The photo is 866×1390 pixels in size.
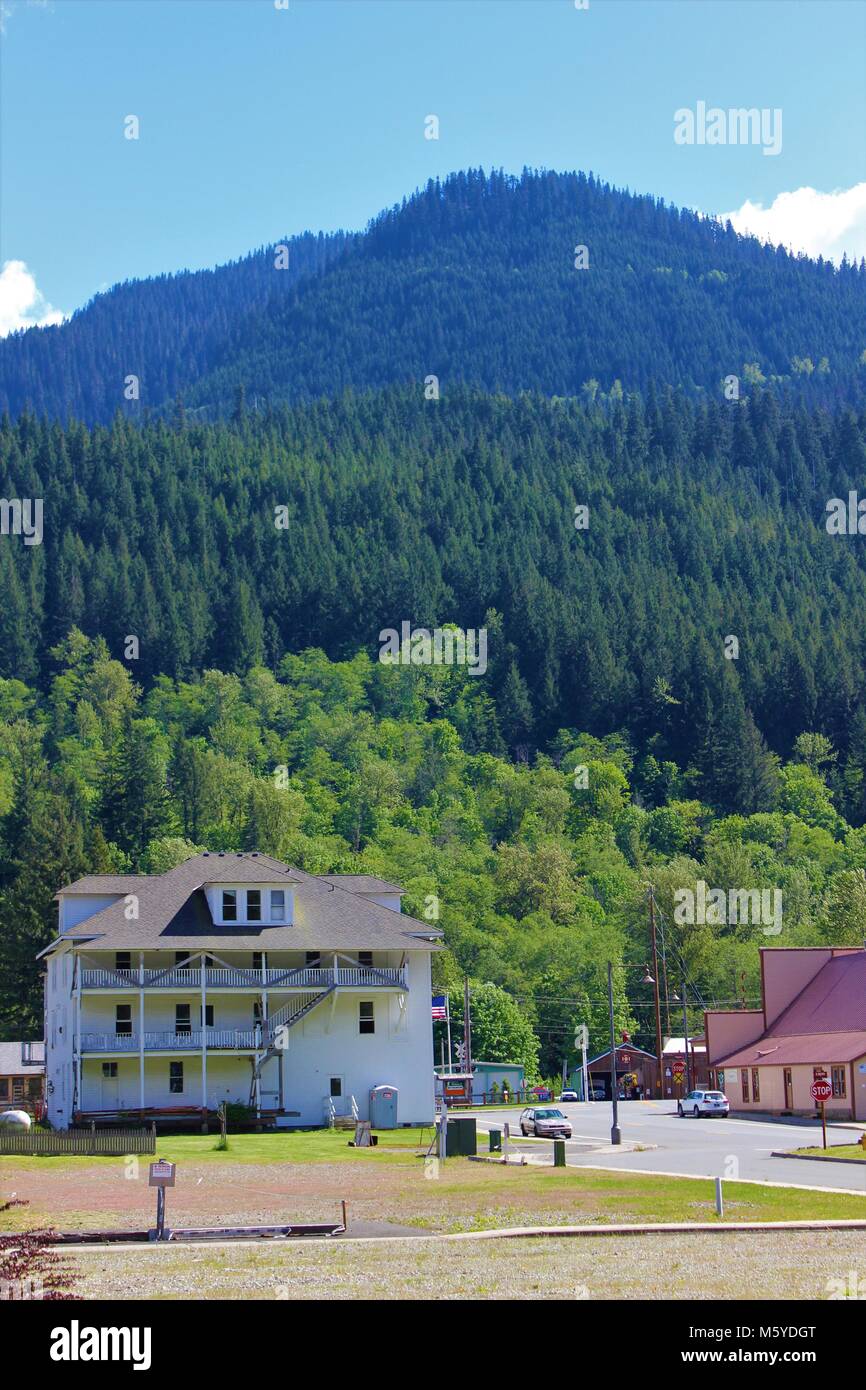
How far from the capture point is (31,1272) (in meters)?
22.0

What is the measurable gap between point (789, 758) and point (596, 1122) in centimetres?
13149

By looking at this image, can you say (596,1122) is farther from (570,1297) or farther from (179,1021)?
(570,1297)

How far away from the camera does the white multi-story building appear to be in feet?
217

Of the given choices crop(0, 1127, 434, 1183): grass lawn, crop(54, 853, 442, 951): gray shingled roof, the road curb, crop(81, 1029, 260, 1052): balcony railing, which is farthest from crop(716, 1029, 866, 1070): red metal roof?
crop(81, 1029, 260, 1052): balcony railing

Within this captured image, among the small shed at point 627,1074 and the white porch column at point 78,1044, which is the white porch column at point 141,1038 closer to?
the white porch column at point 78,1044

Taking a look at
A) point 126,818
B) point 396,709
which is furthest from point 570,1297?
point 396,709

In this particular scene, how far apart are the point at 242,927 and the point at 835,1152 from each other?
29000 millimetres

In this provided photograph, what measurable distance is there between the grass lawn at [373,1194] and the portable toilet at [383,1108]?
45.0 ft

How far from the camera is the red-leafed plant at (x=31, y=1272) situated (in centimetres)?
2128

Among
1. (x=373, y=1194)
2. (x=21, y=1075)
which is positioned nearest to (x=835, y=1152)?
(x=373, y=1194)

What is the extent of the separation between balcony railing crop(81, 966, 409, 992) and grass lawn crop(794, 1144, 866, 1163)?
22.7 metres

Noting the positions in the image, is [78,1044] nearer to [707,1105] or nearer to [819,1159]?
[707,1105]

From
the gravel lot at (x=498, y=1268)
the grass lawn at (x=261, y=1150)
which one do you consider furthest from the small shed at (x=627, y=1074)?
the gravel lot at (x=498, y=1268)

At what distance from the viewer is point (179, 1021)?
67.9 meters
